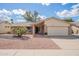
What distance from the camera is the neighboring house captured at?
6.51 meters

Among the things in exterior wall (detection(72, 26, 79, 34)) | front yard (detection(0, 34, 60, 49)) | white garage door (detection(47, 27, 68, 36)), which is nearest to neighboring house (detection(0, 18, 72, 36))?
white garage door (detection(47, 27, 68, 36))

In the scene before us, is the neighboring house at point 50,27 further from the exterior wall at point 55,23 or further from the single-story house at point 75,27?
the single-story house at point 75,27

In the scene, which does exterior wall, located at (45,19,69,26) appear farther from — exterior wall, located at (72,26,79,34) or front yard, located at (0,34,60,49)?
front yard, located at (0,34,60,49)

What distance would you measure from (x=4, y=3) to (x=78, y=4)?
2.16 meters

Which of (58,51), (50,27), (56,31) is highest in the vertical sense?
(50,27)

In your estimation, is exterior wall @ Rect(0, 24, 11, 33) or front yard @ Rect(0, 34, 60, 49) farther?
front yard @ Rect(0, 34, 60, 49)

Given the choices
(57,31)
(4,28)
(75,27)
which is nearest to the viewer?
(4,28)

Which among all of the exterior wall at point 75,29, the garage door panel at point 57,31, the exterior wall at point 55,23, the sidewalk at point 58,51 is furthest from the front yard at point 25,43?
the exterior wall at point 75,29

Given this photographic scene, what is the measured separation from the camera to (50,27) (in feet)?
21.9

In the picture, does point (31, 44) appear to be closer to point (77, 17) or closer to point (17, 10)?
point (17, 10)

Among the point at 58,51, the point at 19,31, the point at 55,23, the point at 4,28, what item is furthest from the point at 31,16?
the point at 58,51

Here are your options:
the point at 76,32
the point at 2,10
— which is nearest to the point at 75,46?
the point at 76,32

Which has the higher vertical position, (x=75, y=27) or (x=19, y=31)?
(x=75, y=27)

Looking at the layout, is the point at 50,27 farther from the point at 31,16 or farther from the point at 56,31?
the point at 31,16
